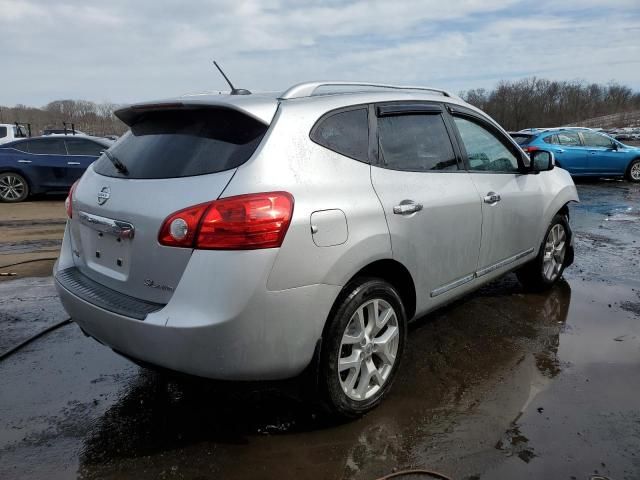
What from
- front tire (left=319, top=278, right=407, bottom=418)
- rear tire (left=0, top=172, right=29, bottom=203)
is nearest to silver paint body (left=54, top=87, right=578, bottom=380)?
front tire (left=319, top=278, right=407, bottom=418)

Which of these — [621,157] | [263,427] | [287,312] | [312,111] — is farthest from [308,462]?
[621,157]

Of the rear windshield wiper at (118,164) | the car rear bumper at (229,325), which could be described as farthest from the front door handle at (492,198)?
the rear windshield wiper at (118,164)

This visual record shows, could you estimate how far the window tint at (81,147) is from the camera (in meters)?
11.7

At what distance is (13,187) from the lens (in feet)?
37.8

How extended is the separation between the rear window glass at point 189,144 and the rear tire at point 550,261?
10.6ft

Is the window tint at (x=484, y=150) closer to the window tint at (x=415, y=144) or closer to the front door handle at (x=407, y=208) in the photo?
the window tint at (x=415, y=144)

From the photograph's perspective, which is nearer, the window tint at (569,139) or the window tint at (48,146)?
the window tint at (48,146)

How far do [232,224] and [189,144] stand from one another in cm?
60

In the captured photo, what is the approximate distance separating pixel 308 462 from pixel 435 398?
947mm

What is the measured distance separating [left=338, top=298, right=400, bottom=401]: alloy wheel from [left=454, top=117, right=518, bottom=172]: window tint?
148 cm

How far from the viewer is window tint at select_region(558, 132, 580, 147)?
47.1 feet

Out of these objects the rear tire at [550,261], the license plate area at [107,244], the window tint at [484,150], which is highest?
the window tint at [484,150]

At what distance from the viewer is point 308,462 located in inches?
98.0

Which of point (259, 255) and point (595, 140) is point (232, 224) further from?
point (595, 140)
